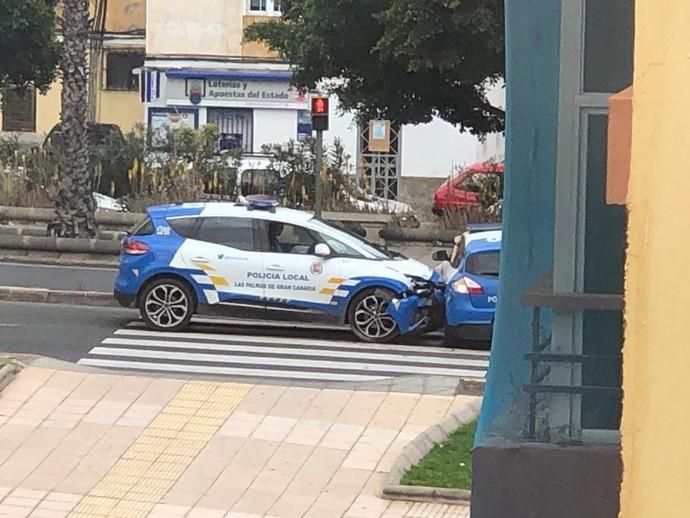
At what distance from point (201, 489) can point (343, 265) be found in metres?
6.80

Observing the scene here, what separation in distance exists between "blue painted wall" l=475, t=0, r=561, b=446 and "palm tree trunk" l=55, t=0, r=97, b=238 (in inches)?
688

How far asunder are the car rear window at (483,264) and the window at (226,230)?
267 cm

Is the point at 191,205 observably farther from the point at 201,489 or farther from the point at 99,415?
the point at 201,489

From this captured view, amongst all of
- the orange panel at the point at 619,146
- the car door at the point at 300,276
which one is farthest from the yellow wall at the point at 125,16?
the orange panel at the point at 619,146

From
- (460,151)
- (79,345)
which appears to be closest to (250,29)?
(79,345)

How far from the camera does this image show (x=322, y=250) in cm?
1559

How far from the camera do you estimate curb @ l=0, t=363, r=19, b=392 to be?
11.3m

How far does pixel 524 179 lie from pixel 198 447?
17.8 feet

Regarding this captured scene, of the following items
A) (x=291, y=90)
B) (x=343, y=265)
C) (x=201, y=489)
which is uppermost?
(x=291, y=90)

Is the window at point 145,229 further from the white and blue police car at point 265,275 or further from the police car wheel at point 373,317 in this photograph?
the police car wheel at point 373,317

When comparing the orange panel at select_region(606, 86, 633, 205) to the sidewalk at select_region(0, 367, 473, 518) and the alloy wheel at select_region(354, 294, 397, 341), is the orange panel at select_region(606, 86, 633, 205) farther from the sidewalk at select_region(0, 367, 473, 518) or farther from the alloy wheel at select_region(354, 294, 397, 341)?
the alloy wheel at select_region(354, 294, 397, 341)

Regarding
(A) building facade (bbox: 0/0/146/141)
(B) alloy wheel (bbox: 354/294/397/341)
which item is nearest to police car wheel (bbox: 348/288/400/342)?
(B) alloy wheel (bbox: 354/294/397/341)

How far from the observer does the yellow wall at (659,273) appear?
3107 mm

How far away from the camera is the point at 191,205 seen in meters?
16.1
